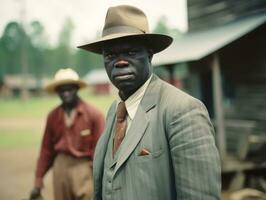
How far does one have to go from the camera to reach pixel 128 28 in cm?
220

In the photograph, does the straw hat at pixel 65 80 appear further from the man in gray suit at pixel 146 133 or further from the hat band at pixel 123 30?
the hat band at pixel 123 30

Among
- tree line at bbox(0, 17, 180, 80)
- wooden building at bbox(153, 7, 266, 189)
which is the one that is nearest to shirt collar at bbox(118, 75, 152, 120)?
wooden building at bbox(153, 7, 266, 189)

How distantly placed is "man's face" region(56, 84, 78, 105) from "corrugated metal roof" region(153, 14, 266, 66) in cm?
389

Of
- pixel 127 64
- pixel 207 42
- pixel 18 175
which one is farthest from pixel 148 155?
pixel 18 175

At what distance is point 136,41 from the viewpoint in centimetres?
219

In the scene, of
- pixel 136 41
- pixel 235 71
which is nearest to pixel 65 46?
pixel 235 71

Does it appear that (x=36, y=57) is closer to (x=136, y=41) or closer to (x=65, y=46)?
(x=65, y=46)

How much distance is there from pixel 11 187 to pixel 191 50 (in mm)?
4816

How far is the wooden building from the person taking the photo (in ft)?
27.2

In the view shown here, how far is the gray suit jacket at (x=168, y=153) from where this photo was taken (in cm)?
186

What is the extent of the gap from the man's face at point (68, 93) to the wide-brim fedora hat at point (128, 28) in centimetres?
248

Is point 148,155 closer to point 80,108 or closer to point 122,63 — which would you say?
point 122,63

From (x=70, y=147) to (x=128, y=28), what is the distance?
2611 millimetres

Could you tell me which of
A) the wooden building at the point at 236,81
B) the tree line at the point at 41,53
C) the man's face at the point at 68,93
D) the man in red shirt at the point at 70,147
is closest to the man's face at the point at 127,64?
the man in red shirt at the point at 70,147
